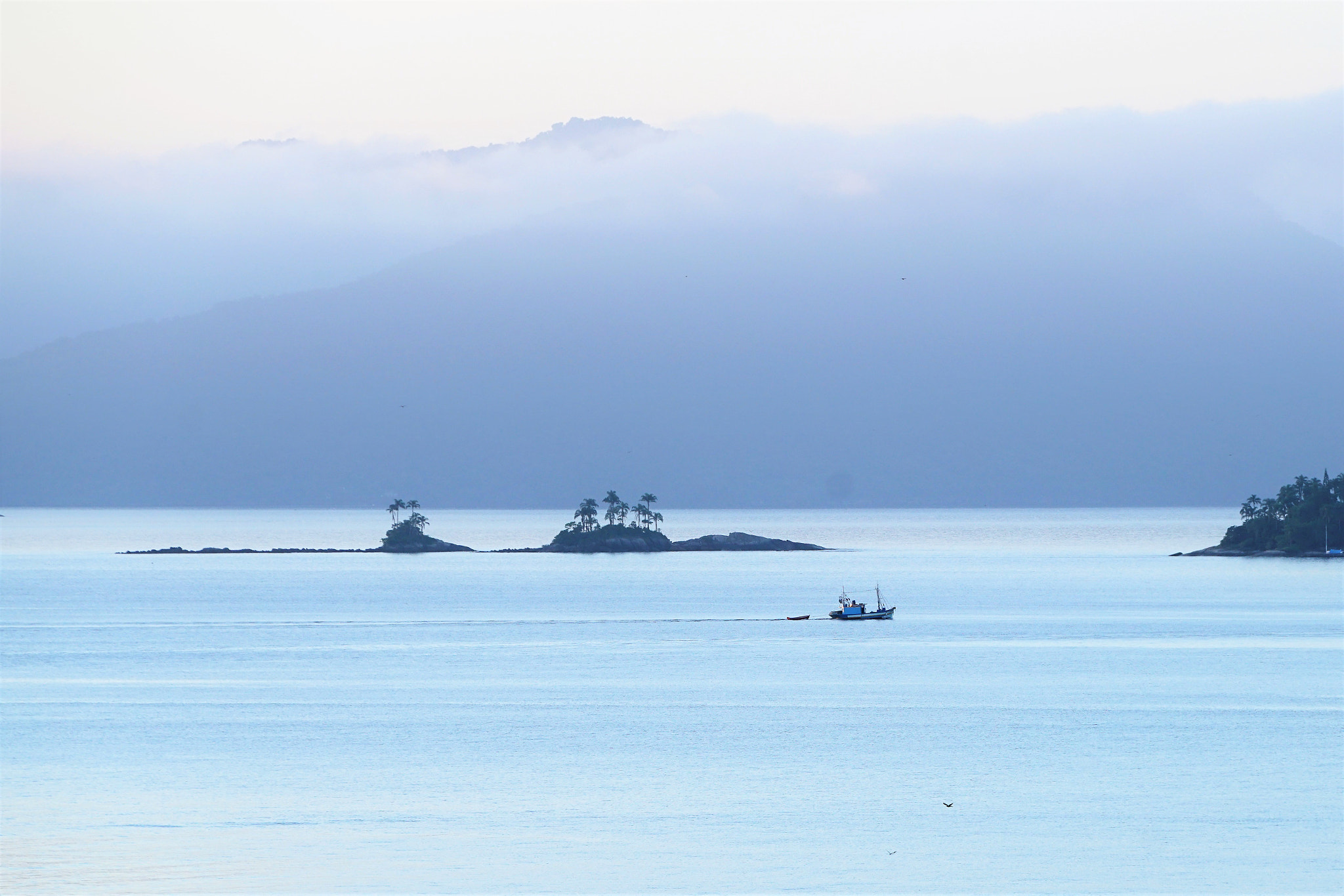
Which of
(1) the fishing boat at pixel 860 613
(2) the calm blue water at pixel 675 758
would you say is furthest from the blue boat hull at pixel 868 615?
(2) the calm blue water at pixel 675 758

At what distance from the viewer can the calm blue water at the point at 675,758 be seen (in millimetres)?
40375

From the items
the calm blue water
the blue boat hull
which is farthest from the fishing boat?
the calm blue water

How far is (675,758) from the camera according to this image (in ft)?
184

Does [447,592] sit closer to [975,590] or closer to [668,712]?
[975,590]

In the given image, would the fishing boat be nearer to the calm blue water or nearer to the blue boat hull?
the blue boat hull

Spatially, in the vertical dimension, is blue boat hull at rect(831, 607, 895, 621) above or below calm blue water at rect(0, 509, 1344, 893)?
above

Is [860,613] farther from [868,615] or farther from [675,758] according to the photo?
[675,758]

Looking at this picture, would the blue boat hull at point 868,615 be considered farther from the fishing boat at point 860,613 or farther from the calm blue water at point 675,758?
the calm blue water at point 675,758

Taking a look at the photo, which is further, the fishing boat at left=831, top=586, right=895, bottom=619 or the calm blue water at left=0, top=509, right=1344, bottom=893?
the fishing boat at left=831, top=586, right=895, bottom=619

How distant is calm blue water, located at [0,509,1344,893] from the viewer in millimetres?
40375

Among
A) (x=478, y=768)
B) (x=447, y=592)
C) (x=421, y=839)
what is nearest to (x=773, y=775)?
(x=478, y=768)

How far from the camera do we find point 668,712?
67688mm

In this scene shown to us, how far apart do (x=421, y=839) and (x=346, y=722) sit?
2332 centimetres

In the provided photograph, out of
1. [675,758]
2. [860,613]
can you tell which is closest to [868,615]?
[860,613]
